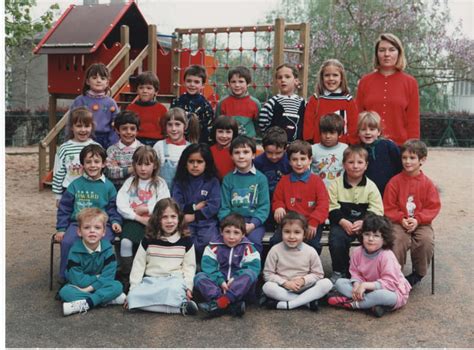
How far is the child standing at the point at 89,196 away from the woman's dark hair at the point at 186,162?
58 cm

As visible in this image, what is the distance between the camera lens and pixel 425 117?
23.6 m

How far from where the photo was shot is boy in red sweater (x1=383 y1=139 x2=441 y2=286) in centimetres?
531

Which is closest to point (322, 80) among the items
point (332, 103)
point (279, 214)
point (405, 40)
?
point (332, 103)

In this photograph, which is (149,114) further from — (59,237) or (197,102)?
(59,237)

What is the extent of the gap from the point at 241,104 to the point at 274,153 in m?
0.86

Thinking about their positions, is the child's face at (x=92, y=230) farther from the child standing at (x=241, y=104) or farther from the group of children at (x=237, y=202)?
the child standing at (x=241, y=104)

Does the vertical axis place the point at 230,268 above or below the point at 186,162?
below

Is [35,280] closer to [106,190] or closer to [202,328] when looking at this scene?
[106,190]

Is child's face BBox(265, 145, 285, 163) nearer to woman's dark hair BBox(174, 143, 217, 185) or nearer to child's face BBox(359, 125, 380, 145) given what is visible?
woman's dark hair BBox(174, 143, 217, 185)

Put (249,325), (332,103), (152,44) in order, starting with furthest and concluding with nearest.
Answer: (152,44) < (332,103) < (249,325)

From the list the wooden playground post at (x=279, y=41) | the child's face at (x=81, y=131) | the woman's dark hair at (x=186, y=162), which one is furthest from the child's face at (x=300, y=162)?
the wooden playground post at (x=279, y=41)

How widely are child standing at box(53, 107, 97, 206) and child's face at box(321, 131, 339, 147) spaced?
6.71 ft

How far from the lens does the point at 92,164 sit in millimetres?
5262

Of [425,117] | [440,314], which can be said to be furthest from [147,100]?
[425,117]
